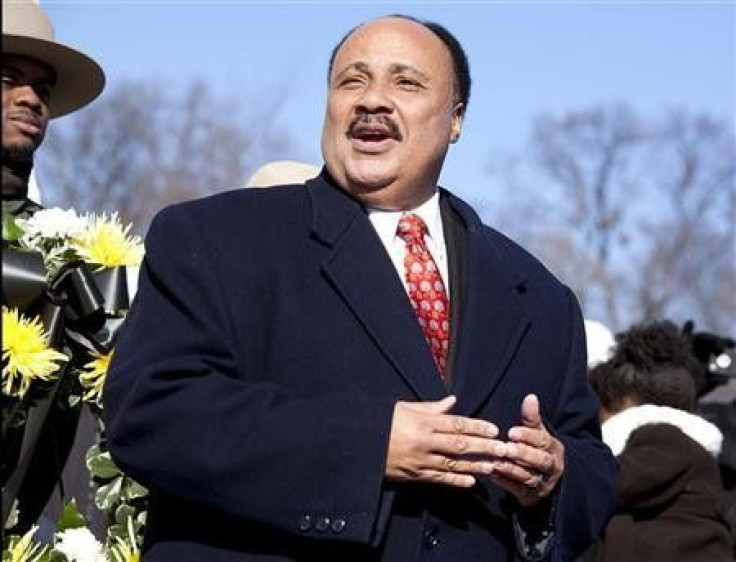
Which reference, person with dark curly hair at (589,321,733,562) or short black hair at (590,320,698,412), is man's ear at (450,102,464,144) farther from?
short black hair at (590,320,698,412)

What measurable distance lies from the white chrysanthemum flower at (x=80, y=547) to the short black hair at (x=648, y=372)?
239 centimetres

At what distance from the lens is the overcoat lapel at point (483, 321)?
3.18m

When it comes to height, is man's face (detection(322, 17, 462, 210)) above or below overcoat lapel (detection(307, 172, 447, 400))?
above

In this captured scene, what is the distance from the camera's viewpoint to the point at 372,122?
11.1ft

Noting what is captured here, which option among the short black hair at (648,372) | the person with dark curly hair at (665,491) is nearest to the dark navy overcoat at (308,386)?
the person with dark curly hair at (665,491)

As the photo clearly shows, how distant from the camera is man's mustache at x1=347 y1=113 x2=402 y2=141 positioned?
3375 millimetres

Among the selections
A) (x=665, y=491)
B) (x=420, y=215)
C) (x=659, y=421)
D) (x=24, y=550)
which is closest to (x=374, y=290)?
(x=420, y=215)

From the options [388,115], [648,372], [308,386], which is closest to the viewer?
[308,386]

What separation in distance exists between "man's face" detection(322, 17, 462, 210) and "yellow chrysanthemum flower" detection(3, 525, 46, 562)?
1184 millimetres

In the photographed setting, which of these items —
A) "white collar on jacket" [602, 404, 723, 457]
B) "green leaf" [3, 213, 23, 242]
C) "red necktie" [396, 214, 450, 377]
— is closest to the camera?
"red necktie" [396, 214, 450, 377]

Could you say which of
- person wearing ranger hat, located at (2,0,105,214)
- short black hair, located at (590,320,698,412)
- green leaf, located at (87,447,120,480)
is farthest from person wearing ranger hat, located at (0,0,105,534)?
short black hair, located at (590,320,698,412)

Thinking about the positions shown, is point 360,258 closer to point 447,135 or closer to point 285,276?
point 285,276

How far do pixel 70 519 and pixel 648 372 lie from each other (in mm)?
2451

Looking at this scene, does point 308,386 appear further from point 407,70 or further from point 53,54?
point 53,54
